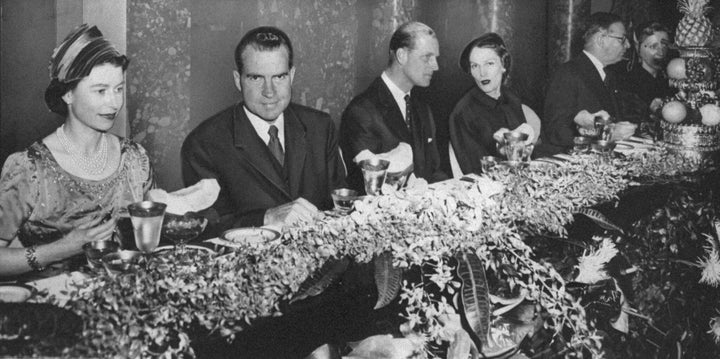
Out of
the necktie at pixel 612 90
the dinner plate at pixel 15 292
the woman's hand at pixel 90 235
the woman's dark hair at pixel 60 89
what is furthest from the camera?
the necktie at pixel 612 90

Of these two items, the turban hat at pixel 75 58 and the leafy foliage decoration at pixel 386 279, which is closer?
the leafy foliage decoration at pixel 386 279

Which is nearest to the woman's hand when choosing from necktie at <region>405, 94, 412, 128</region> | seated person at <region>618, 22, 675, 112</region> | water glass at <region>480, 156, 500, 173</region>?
water glass at <region>480, 156, 500, 173</region>

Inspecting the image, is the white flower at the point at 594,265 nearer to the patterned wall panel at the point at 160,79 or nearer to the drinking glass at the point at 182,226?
the drinking glass at the point at 182,226

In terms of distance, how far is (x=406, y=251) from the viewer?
225cm

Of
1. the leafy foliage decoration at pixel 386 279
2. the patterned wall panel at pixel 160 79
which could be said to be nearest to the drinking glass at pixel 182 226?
the leafy foliage decoration at pixel 386 279

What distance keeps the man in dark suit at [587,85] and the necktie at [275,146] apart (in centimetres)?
225

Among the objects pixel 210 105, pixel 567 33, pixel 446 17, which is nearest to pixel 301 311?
pixel 210 105

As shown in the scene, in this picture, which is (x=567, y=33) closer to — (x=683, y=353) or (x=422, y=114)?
(x=422, y=114)

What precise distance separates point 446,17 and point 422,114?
162 cm

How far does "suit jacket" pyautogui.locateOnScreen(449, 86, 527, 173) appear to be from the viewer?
16.0 feet

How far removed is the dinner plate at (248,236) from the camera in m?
2.47

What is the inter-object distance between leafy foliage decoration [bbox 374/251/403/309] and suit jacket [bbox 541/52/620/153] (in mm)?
3190

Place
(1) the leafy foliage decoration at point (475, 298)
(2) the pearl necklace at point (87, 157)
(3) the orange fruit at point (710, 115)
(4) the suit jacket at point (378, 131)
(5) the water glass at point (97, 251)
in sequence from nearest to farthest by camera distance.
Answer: (5) the water glass at point (97, 251), (1) the leafy foliage decoration at point (475, 298), (2) the pearl necklace at point (87, 157), (3) the orange fruit at point (710, 115), (4) the suit jacket at point (378, 131)

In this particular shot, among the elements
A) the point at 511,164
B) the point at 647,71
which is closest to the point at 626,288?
the point at 511,164
